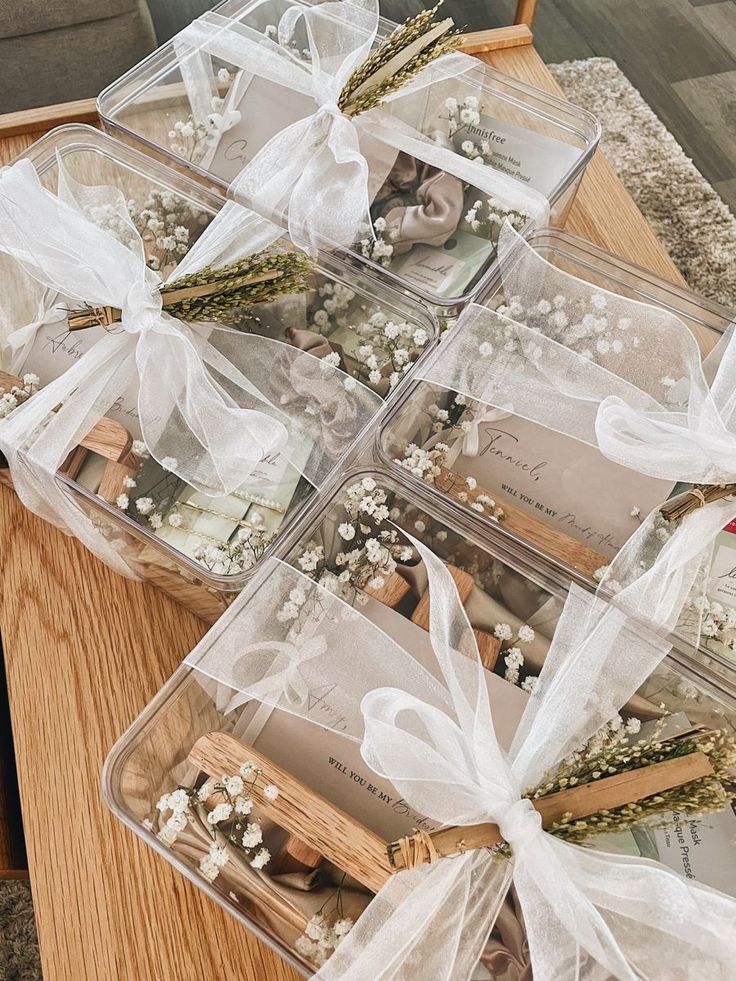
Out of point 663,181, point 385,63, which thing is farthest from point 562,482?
point 663,181

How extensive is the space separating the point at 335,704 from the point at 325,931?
0.15 m

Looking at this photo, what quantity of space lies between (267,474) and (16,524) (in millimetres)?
312

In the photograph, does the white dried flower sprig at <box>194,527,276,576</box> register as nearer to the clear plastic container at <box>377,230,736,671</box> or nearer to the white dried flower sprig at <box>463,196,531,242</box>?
the clear plastic container at <box>377,230,736,671</box>

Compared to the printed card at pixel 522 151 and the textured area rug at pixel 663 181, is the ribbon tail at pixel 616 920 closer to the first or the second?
the printed card at pixel 522 151

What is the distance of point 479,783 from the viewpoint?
1.87 feet

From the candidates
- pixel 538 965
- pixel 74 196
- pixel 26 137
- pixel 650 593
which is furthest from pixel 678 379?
pixel 26 137

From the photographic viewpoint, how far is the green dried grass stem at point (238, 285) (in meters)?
0.77

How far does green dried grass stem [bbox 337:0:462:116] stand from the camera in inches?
34.7

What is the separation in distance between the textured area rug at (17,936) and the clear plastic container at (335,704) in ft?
2.86

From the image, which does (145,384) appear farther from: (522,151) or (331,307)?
(522,151)

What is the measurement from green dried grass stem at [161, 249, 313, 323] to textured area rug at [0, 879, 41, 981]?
1.03 metres

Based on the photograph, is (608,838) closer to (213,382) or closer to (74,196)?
(213,382)

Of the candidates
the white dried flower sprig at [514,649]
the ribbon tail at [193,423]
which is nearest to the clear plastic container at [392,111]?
the ribbon tail at [193,423]

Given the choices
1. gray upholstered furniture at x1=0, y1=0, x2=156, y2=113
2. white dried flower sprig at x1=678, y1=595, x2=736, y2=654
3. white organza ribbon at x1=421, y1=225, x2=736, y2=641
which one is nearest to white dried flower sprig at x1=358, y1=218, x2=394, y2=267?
white organza ribbon at x1=421, y1=225, x2=736, y2=641
